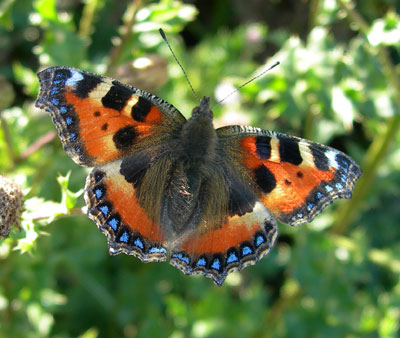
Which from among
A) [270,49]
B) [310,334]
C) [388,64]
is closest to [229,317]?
[310,334]

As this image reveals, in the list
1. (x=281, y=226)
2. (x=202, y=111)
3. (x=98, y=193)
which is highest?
(x=202, y=111)

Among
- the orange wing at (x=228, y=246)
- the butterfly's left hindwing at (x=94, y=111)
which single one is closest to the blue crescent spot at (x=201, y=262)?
the orange wing at (x=228, y=246)

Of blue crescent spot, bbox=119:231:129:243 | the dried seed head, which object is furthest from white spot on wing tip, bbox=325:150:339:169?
the dried seed head

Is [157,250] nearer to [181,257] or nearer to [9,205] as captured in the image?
[181,257]

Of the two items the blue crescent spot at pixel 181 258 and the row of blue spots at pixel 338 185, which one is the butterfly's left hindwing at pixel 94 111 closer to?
the blue crescent spot at pixel 181 258

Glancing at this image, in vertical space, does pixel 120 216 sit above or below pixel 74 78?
below

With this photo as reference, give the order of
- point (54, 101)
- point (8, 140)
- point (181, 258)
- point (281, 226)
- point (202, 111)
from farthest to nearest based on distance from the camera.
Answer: point (281, 226), point (8, 140), point (202, 111), point (181, 258), point (54, 101)

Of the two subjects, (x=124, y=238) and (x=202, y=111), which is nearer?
(x=124, y=238)

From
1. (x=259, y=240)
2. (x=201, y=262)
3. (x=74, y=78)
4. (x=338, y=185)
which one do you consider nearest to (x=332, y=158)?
(x=338, y=185)
